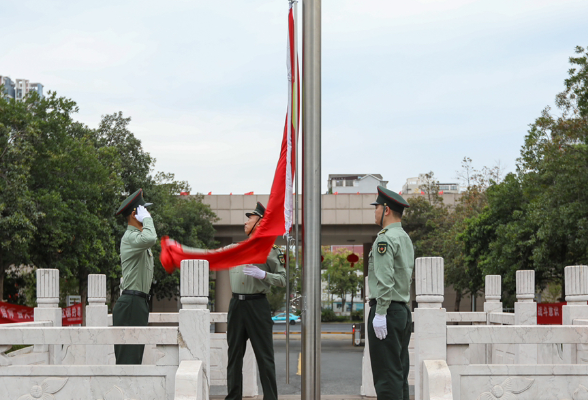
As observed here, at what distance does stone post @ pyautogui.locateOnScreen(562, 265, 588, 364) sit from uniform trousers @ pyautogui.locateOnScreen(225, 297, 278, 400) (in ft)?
12.6

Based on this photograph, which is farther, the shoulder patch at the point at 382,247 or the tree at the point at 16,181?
the tree at the point at 16,181

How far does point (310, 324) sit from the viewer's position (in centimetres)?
498

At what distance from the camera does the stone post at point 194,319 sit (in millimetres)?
4934

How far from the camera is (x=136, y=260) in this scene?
6.11m

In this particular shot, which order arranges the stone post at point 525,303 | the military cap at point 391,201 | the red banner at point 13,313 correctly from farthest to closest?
the red banner at point 13,313 < the stone post at point 525,303 < the military cap at point 391,201

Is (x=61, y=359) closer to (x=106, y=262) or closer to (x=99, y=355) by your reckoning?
(x=99, y=355)

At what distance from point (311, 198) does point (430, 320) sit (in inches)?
51.9

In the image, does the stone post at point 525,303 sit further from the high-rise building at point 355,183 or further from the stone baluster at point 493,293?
the high-rise building at point 355,183

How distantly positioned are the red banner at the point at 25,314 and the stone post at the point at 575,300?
356 inches

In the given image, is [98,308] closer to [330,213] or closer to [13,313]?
[13,313]

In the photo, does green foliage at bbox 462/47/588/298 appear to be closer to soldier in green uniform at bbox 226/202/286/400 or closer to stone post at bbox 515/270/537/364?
stone post at bbox 515/270/537/364

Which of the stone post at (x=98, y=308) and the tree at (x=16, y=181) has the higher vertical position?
the tree at (x=16, y=181)

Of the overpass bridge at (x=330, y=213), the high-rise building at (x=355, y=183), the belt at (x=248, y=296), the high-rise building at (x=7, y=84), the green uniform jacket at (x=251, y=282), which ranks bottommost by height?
the belt at (x=248, y=296)

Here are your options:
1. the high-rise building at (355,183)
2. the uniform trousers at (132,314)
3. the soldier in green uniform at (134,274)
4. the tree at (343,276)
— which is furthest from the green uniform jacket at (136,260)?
the high-rise building at (355,183)
